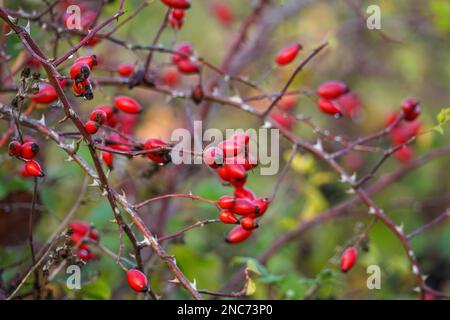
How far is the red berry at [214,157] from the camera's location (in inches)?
60.9

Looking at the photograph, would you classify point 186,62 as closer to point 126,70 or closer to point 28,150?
point 126,70

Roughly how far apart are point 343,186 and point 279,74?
0.92 meters

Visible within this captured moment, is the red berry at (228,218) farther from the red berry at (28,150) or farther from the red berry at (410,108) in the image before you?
the red berry at (410,108)

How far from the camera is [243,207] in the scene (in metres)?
1.61

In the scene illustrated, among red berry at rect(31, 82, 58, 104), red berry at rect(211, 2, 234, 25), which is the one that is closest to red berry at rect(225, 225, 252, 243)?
red berry at rect(31, 82, 58, 104)

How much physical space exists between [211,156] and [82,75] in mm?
344

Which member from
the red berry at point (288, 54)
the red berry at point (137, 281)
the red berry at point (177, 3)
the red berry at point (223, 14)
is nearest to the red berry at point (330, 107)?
the red berry at point (288, 54)

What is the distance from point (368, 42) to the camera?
5047mm

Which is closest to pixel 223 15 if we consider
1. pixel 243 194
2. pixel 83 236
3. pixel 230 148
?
pixel 83 236

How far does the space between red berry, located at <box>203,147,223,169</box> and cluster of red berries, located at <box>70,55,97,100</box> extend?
0.30 m

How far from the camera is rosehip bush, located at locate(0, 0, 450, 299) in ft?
5.32

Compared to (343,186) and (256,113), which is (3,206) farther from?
(343,186)

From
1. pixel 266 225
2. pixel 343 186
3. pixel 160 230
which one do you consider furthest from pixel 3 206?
pixel 343 186
